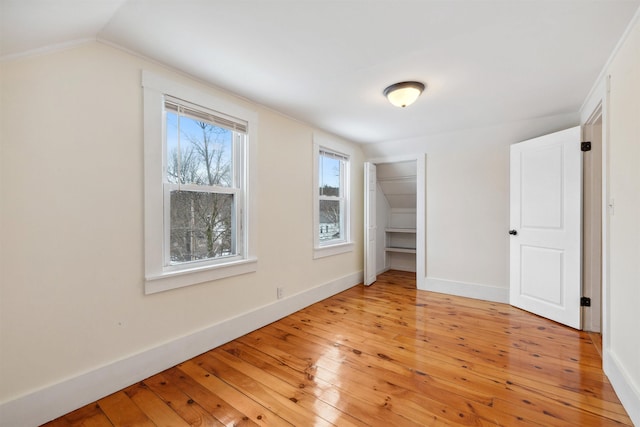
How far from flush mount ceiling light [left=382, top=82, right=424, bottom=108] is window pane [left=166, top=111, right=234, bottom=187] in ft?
5.00

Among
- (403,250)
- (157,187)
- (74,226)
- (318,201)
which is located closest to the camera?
(74,226)

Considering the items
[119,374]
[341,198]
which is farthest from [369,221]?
[119,374]

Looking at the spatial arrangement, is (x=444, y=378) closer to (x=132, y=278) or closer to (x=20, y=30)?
(x=132, y=278)

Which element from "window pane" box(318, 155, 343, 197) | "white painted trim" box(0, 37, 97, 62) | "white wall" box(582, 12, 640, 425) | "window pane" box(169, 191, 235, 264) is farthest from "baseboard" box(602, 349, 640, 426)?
"white painted trim" box(0, 37, 97, 62)

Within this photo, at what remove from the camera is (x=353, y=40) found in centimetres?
178

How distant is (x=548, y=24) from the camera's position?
1.63m

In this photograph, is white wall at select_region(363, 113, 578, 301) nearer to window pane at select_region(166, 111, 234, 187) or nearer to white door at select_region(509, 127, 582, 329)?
white door at select_region(509, 127, 582, 329)

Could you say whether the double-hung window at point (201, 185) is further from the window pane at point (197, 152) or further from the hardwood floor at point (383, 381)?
the hardwood floor at point (383, 381)

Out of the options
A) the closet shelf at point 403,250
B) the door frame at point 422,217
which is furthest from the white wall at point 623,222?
the closet shelf at point 403,250

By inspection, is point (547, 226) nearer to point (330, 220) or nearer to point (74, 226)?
point (330, 220)

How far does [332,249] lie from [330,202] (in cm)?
69

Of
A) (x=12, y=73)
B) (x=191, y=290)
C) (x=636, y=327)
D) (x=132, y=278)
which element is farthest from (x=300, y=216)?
(x=636, y=327)

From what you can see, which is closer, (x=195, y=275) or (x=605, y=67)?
(x=605, y=67)

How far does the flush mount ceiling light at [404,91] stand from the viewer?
234 centimetres
